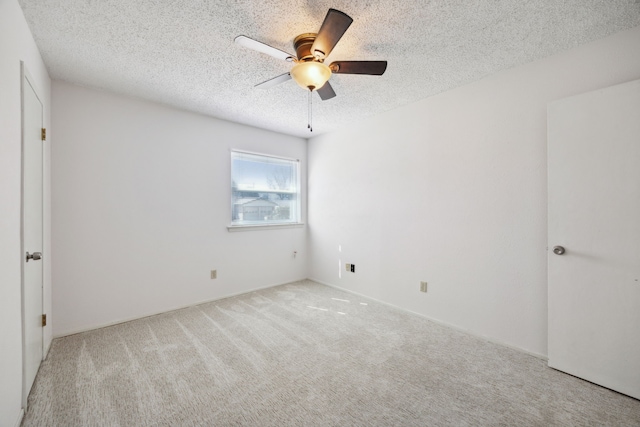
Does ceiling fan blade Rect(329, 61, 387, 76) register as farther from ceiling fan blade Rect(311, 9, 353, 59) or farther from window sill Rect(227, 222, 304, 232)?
window sill Rect(227, 222, 304, 232)

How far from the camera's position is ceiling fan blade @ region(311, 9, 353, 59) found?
1412 mm

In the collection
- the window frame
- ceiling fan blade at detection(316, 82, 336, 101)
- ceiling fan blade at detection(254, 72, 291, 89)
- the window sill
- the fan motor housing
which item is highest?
the fan motor housing

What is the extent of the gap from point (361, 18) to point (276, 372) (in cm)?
257

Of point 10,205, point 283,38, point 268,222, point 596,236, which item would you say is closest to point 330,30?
point 283,38

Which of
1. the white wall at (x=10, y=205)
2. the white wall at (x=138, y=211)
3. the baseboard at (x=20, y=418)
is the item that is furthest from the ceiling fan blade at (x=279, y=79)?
the baseboard at (x=20, y=418)

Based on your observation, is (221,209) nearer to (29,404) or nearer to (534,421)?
(29,404)

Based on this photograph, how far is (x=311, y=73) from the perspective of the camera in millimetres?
1822

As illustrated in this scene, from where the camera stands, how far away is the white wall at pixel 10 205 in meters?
1.36

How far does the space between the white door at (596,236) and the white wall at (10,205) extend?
3510mm

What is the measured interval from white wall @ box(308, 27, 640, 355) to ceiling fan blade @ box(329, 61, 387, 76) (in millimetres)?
1342

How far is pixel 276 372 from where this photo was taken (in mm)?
2061

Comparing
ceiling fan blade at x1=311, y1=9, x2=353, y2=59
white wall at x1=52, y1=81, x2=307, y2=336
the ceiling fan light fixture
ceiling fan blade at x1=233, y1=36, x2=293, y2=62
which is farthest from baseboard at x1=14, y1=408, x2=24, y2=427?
ceiling fan blade at x1=311, y1=9, x2=353, y2=59

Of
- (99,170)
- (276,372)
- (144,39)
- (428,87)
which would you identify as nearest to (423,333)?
(276,372)

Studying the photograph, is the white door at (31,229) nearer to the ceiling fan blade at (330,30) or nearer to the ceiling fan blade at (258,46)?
the ceiling fan blade at (258,46)
